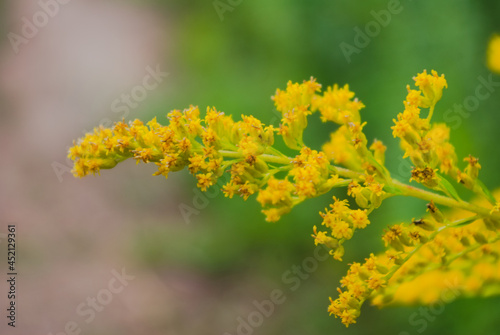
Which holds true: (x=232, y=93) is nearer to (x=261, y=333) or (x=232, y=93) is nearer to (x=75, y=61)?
(x=261, y=333)

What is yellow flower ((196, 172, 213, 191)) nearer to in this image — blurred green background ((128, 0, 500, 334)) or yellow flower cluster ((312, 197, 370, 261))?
yellow flower cluster ((312, 197, 370, 261))

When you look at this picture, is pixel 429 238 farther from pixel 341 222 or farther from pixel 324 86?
pixel 324 86

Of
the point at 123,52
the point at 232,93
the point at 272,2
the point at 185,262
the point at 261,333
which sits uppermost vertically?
the point at 123,52

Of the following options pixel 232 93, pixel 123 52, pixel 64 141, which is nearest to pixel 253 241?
pixel 232 93

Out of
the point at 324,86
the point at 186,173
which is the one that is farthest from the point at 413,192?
the point at 186,173

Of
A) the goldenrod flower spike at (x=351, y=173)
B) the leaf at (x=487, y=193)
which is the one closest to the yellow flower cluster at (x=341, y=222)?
the goldenrod flower spike at (x=351, y=173)

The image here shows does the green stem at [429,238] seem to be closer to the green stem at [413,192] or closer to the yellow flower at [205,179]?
the green stem at [413,192]
